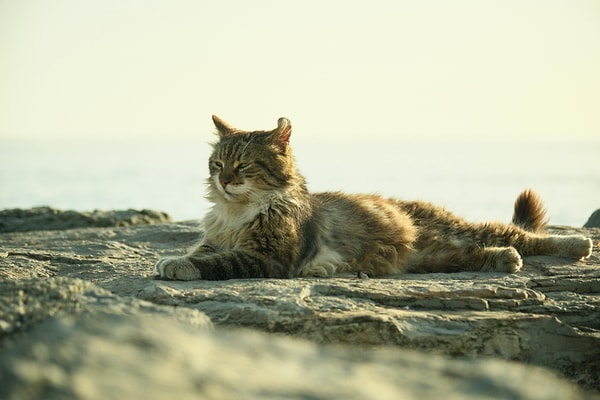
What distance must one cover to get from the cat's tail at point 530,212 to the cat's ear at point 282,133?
265 cm

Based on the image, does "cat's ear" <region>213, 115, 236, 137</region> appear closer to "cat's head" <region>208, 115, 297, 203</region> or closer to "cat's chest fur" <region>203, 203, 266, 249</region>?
"cat's head" <region>208, 115, 297, 203</region>

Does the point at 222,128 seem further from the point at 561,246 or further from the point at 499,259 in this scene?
the point at 561,246

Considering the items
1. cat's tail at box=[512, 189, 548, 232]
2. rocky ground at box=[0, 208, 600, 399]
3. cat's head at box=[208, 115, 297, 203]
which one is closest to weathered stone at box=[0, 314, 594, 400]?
rocky ground at box=[0, 208, 600, 399]

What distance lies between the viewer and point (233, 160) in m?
6.52

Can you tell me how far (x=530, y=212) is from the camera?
790 cm

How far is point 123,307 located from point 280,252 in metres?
2.65

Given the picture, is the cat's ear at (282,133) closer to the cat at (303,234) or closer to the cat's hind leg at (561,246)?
the cat at (303,234)

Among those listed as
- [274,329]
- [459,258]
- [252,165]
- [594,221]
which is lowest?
[274,329]

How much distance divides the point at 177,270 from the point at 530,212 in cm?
386

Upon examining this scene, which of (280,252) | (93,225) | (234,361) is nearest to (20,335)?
(234,361)

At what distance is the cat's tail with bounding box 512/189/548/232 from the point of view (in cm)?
787

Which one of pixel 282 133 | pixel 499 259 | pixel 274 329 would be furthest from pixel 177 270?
pixel 499 259

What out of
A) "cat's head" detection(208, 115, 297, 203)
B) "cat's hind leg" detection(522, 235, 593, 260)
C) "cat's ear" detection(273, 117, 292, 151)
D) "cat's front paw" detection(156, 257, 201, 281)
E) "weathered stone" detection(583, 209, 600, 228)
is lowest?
"cat's front paw" detection(156, 257, 201, 281)

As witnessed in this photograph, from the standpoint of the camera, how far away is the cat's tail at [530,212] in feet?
25.8
